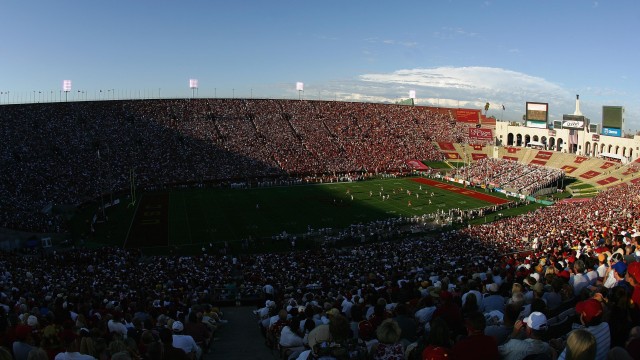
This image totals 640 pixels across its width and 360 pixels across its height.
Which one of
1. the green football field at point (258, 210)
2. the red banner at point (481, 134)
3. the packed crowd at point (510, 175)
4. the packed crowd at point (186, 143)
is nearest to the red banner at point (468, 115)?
the packed crowd at point (186, 143)

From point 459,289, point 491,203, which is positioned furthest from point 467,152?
point 459,289

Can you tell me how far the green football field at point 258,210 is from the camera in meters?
40.3

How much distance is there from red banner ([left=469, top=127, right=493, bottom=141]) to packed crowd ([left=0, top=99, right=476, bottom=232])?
3.01 meters

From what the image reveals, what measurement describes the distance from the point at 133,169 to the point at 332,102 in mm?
43028

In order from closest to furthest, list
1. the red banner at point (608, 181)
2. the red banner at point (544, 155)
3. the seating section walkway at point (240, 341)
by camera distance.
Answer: the seating section walkway at point (240, 341) → the red banner at point (608, 181) → the red banner at point (544, 155)

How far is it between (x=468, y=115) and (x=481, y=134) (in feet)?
41.6

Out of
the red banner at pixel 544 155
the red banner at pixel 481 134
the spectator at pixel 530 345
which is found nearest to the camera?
the spectator at pixel 530 345

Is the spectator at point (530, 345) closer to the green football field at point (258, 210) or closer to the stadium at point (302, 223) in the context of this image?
the stadium at point (302, 223)

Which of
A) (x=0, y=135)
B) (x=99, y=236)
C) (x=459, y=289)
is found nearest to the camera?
(x=459, y=289)

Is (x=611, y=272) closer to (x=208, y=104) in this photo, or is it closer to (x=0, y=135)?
(x=0, y=135)

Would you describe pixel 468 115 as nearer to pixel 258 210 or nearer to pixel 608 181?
pixel 608 181

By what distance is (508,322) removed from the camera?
301 inches

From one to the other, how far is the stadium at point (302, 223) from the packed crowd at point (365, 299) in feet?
0.21

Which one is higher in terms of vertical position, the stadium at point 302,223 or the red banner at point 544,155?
the red banner at point 544,155
